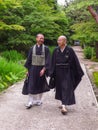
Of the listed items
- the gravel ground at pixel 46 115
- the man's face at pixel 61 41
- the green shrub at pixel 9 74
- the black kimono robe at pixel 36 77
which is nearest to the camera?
the gravel ground at pixel 46 115

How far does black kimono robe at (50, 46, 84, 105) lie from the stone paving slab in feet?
1.33

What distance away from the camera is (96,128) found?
276 inches

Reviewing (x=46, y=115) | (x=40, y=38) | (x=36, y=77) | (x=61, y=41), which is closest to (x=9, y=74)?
(x=36, y=77)

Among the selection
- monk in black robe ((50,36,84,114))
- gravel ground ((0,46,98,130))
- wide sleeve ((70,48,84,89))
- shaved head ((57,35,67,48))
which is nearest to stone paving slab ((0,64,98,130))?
gravel ground ((0,46,98,130))

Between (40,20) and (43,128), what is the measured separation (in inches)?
759

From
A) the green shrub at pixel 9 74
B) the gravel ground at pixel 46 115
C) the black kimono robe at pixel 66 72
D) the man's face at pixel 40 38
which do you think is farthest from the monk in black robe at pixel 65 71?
the green shrub at pixel 9 74

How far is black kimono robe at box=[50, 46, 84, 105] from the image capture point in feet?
27.7

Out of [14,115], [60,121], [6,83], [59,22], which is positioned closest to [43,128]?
[60,121]

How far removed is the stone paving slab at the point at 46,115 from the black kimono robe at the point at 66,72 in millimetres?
406

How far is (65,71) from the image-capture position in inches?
336

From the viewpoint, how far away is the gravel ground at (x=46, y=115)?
706 centimetres

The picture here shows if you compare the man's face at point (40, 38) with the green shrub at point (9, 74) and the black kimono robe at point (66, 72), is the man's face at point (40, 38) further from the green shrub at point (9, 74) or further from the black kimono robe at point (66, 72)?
the green shrub at point (9, 74)

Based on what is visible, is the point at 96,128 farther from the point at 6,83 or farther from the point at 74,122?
the point at 6,83

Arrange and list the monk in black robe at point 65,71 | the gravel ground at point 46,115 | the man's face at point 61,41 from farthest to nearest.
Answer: the monk in black robe at point 65,71 → the man's face at point 61,41 → the gravel ground at point 46,115
